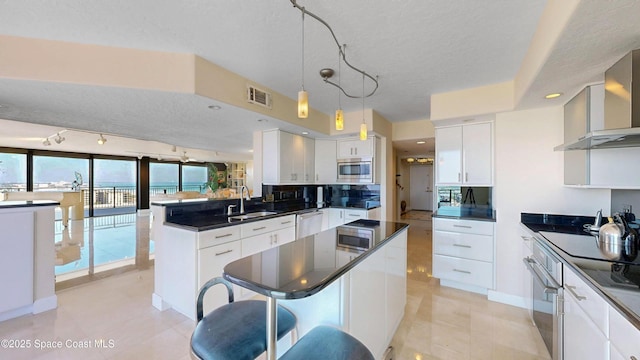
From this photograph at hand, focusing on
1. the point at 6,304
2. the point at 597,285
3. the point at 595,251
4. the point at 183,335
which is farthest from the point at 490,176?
the point at 6,304

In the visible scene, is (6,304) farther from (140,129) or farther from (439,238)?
(439,238)

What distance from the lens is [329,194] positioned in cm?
482

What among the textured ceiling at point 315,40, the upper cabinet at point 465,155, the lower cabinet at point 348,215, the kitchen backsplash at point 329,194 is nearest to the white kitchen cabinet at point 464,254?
the upper cabinet at point 465,155

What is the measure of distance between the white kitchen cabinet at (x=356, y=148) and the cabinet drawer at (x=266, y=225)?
1.56 meters

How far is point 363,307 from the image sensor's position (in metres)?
1.42

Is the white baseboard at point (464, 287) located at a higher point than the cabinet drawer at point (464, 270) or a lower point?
lower

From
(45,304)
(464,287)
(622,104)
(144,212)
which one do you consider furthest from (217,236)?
(144,212)

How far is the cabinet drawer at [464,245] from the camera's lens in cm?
280

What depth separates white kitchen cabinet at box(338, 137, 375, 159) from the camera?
4066 mm

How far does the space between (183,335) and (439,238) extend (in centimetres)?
294

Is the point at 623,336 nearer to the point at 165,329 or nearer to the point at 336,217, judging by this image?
the point at 165,329

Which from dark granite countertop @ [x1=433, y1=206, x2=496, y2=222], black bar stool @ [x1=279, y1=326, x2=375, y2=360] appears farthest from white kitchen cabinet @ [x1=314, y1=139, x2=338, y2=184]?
black bar stool @ [x1=279, y1=326, x2=375, y2=360]

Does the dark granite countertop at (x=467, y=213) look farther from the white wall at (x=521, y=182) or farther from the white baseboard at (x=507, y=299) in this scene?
the white baseboard at (x=507, y=299)

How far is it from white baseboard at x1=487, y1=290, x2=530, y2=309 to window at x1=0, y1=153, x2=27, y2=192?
1103cm
